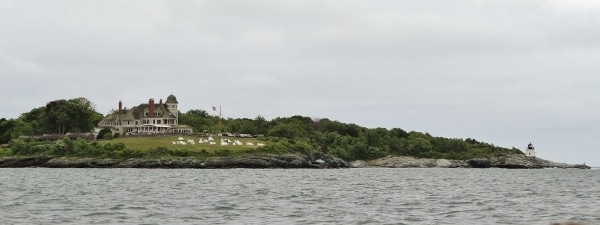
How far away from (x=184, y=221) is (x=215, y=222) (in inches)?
63.1

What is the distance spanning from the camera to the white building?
193 metres

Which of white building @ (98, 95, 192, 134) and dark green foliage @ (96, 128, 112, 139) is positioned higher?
white building @ (98, 95, 192, 134)

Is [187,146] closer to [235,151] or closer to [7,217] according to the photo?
[235,151]

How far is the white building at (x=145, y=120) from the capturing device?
193 m

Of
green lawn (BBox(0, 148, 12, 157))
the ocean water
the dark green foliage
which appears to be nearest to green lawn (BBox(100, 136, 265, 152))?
the dark green foliage

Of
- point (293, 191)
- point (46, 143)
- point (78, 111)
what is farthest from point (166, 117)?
point (293, 191)

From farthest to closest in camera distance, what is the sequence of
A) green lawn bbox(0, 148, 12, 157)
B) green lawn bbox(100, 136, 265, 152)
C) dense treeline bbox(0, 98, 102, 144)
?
dense treeline bbox(0, 98, 102, 144)
green lawn bbox(0, 148, 12, 157)
green lawn bbox(100, 136, 265, 152)

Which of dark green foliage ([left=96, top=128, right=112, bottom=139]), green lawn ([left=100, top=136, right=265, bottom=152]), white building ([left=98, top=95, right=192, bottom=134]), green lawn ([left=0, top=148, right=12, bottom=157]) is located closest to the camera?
green lawn ([left=100, top=136, right=265, bottom=152])

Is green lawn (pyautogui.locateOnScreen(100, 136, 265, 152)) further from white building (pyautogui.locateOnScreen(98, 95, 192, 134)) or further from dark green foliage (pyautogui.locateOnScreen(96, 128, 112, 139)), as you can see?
white building (pyautogui.locateOnScreen(98, 95, 192, 134))

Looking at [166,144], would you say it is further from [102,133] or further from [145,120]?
[145,120]

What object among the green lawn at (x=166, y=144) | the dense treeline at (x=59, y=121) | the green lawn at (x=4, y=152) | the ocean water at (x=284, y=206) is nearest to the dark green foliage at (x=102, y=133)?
the green lawn at (x=166, y=144)

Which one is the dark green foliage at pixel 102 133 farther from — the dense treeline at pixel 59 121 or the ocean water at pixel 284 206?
the ocean water at pixel 284 206

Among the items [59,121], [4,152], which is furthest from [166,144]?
[59,121]

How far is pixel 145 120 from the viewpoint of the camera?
19512cm
